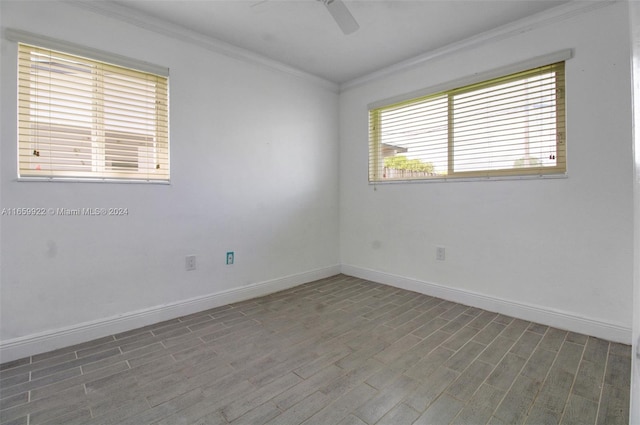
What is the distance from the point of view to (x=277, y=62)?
3.29 m

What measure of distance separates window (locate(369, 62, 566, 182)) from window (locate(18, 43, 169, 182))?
7.57 feet

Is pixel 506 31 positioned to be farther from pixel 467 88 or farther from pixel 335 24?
pixel 335 24

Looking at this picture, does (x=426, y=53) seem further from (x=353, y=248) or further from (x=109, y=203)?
(x=109, y=203)

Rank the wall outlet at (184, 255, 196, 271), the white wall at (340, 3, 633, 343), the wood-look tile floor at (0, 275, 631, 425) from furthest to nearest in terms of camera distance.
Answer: the wall outlet at (184, 255, 196, 271), the white wall at (340, 3, 633, 343), the wood-look tile floor at (0, 275, 631, 425)

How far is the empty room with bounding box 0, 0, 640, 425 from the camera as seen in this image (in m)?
1.72

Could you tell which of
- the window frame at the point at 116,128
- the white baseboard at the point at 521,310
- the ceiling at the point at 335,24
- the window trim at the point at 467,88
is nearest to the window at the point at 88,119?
the window frame at the point at 116,128

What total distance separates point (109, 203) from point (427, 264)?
2.89 m

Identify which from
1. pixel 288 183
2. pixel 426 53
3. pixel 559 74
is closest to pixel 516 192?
pixel 559 74

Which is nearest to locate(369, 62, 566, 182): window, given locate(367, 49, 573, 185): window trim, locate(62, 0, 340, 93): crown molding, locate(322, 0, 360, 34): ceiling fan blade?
locate(367, 49, 573, 185): window trim

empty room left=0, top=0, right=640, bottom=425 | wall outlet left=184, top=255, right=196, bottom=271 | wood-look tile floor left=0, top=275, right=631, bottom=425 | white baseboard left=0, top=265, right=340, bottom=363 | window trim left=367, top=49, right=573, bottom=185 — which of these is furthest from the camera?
wall outlet left=184, top=255, right=196, bottom=271

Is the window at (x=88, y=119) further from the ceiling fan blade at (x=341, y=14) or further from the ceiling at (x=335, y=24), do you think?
the ceiling fan blade at (x=341, y=14)

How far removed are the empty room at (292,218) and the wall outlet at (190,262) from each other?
18 millimetres

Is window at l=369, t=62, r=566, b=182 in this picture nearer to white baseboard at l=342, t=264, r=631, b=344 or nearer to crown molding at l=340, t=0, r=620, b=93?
crown molding at l=340, t=0, r=620, b=93

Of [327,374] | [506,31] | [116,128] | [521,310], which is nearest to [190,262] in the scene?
[116,128]
